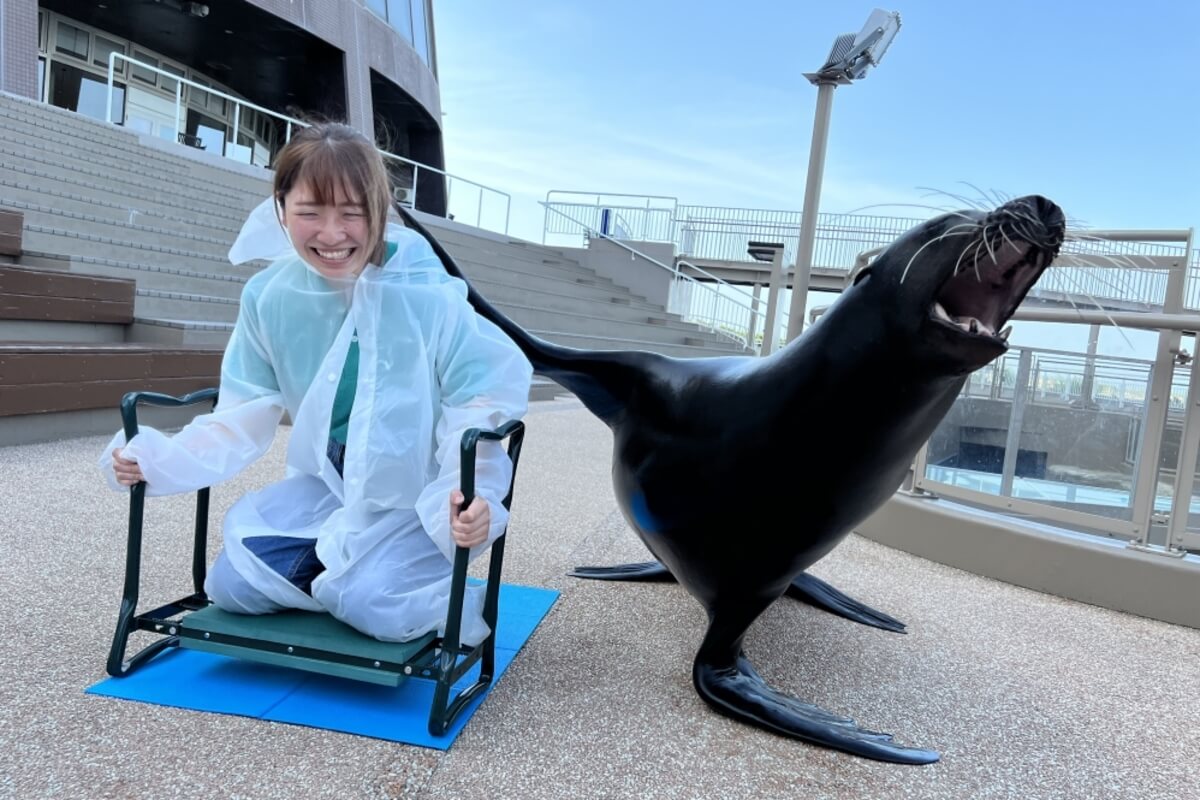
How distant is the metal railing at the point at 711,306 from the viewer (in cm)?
1617

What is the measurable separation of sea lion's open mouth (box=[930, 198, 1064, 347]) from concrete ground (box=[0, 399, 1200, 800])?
1.10m

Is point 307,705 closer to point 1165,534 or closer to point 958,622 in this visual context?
point 958,622

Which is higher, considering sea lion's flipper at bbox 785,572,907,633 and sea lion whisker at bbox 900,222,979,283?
sea lion whisker at bbox 900,222,979,283

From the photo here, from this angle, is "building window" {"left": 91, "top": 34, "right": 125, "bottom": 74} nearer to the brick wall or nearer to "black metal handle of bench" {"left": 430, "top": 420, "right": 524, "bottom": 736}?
Result: the brick wall

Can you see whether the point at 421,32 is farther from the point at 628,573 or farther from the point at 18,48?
the point at 628,573

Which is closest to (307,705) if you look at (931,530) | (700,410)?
(700,410)

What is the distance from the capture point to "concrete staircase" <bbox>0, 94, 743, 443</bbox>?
269 inches

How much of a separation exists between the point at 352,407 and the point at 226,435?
1.11ft

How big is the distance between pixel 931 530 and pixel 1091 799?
7.72ft

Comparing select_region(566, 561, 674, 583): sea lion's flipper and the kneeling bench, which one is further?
select_region(566, 561, 674, 583): sea lion's flipper

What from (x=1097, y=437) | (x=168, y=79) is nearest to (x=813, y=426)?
(x=1097, y=437)

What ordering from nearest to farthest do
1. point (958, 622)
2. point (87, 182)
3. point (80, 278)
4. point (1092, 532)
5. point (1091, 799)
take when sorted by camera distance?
point (1091, 799), point (958, 622), point (1092, 532), point (80, 278), point (87, 182)

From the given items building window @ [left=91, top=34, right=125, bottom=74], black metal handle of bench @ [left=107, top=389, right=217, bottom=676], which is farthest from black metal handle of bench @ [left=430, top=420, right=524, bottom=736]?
building window @ [left=91, top=34, right=125, bottom=74]

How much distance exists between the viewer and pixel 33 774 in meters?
1.64
